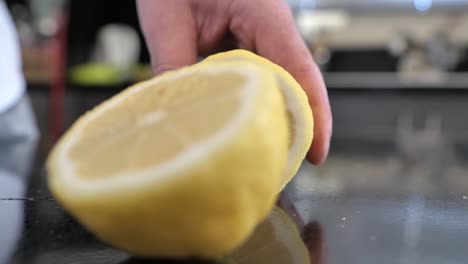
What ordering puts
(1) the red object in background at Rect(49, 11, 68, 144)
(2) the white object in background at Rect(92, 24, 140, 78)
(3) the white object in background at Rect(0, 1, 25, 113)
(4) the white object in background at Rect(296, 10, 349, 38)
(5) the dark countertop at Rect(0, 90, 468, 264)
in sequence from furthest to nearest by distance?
(2) the white object in background at Rect(92, 24, 140, 78) < (4) the white object in background at Rect(296, 10, 349, 38) < (1) the red object in background at Rect(49, 11, 68, 144) < (3) the white object in background at Rect(0, 1, 25, 113) < (5) the dark countertop at Rect(0, 90, 468, 264)

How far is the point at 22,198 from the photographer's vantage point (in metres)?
0.62

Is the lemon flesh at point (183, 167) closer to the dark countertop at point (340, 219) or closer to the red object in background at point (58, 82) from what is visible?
the dark countertop at point (340, 219)

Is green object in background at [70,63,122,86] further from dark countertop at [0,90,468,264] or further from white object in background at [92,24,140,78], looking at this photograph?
dark countertop at [0,90,468,264]

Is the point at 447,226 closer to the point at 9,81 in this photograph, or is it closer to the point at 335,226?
the point at 335,226

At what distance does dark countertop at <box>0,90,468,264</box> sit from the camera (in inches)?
17.2

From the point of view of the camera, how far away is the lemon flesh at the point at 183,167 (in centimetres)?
34

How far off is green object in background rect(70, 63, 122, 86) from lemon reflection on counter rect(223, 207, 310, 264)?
182cm

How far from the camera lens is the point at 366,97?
2.00 metres

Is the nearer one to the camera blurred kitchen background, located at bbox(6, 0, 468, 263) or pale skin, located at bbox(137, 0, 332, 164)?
blurred kitchen background, located at bbox(6, 0, 468, 263)

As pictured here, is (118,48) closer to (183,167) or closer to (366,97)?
(366,97)

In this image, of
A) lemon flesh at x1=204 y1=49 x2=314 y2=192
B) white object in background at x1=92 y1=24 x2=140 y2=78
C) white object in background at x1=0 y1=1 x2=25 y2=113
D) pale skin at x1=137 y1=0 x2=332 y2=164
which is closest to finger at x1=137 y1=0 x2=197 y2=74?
pale skin at x1=137 y1=0 x2=332 y2=164

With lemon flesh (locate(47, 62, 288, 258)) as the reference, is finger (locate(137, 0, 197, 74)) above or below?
below

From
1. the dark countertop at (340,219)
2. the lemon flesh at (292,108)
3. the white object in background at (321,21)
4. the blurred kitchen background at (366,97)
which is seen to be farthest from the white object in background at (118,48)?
the lemon flesh at (292,108)

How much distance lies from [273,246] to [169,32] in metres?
0.36
